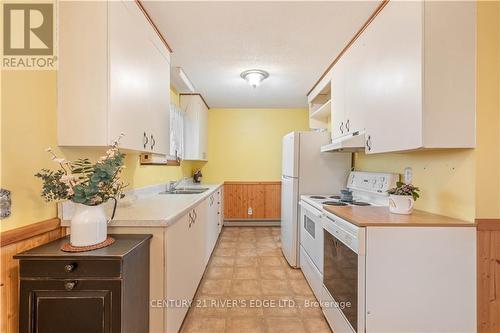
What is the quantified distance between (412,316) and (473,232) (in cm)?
58

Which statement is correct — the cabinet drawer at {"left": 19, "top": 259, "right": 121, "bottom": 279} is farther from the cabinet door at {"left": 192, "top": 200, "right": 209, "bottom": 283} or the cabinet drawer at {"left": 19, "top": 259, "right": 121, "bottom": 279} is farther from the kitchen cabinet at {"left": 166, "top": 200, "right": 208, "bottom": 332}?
the cabinet door at {"left": 192, "top": 200, "right": 209, "bottom": 283}

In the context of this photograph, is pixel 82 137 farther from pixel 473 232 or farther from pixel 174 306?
pixel 473 232

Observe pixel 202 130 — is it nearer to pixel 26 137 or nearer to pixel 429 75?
pixel 26 137

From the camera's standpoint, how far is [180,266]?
5.71 ft

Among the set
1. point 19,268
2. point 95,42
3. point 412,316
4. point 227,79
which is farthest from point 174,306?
point 227,79

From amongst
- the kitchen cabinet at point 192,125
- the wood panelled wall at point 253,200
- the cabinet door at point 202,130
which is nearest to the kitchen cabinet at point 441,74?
the kitchen cabinet at point 192,125

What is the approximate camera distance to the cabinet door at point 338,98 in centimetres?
239

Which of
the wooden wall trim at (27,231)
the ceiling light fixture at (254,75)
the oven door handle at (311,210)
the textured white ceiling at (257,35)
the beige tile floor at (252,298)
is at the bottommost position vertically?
the beige tile floor at (252,298)

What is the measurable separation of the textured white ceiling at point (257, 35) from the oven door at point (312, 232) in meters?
1.52

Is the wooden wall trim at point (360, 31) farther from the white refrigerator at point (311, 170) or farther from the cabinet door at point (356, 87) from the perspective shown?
the white refrigerator at point (311, 170)

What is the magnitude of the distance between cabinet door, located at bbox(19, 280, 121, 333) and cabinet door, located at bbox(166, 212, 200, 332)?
0.40m

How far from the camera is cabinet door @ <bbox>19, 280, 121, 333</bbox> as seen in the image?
1120 millimetres

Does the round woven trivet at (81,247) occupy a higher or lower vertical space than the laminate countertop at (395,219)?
lower

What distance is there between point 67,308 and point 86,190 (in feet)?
1.77
